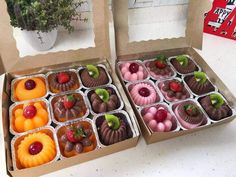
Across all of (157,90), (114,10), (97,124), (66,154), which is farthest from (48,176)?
(114,10)

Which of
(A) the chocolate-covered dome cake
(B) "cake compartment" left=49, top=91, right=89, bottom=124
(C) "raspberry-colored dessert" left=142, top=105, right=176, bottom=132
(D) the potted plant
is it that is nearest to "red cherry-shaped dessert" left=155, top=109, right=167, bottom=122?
(C) "raspberry-colored dessert" left=142, top=105, right=176, bottom=132

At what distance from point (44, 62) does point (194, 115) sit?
503 millimetres

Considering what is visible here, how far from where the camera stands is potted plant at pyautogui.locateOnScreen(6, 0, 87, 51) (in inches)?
31.9

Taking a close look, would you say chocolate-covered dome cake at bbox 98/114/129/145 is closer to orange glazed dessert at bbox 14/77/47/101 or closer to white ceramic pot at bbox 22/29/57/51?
orange glazed dessert at bbox 14/77/47/101

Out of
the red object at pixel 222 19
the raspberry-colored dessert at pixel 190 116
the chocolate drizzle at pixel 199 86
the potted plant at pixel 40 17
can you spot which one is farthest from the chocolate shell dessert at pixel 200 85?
the potted plant at pixel 40 17

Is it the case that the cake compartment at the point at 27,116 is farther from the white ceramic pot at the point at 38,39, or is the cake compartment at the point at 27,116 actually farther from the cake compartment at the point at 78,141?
the white ceramic pot at the point at 38,39

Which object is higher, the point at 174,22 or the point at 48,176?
the point at 174,22

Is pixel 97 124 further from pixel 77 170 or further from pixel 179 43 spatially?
pixel 179 43

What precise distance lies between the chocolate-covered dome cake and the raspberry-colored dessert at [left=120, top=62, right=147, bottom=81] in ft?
0.67

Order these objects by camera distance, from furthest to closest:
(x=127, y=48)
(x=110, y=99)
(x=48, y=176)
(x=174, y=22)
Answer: (x=174, y=22)
(x=127, y=48)
(x=110, y=99)
(x=48, y=176)

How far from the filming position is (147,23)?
116cm

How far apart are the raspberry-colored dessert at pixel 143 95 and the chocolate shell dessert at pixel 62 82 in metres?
0.19

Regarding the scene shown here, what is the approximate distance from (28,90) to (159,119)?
0.41 m

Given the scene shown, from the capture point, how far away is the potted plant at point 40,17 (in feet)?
2.66
